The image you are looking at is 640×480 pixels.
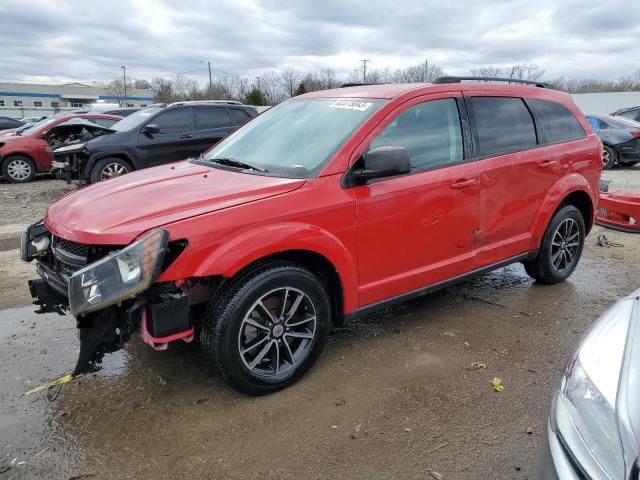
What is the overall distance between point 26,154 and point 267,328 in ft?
37.0

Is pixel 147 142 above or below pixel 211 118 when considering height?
below

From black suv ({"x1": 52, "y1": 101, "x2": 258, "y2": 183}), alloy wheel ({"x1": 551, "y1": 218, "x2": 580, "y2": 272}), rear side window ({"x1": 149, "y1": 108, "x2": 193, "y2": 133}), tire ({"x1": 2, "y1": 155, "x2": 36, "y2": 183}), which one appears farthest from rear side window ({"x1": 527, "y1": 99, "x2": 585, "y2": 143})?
tire ({"x1": 2, "y1": 155, "x2": 36, "y2": 183})

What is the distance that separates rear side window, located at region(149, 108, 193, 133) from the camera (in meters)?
9.72

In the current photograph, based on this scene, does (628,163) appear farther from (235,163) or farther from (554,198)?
(235,163)

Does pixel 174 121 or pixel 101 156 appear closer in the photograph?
pixel 101 156

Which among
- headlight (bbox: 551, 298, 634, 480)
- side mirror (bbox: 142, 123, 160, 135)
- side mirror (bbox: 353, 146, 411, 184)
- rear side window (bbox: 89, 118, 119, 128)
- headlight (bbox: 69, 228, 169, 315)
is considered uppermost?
rear side window (bbox: 89, 118, 119, 128)

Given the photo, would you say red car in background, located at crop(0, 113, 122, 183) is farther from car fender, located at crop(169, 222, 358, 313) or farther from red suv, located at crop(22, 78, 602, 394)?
car fender, located at crop(169, 222, 358, 313)

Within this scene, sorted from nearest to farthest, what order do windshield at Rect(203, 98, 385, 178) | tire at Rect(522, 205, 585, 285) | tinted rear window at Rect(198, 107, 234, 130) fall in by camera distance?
windshield at Rect(203, 98, 385, 178) → tire at Rect(522, 205, 585, 285) → tinted rear window at Rect(198, 107, 234, 130)

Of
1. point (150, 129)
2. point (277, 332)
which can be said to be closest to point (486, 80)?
point (277, 332)

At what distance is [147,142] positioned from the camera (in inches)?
373

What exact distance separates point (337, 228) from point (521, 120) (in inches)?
89.9

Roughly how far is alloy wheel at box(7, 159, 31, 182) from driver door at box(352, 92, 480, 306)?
1123 cm

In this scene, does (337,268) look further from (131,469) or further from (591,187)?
(591,187)

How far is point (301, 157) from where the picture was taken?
3377 mm
